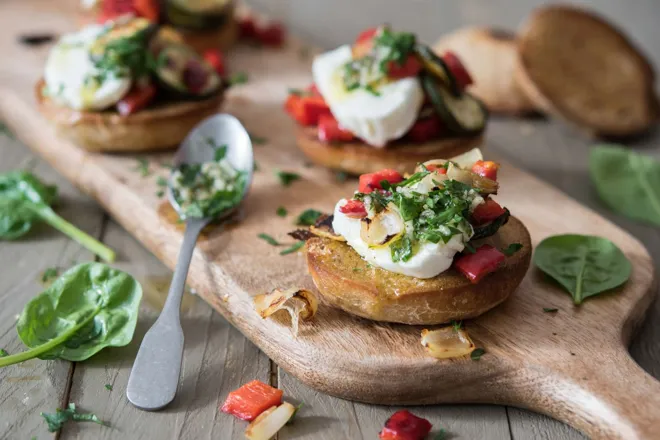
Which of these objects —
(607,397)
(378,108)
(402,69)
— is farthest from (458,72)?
(607,397)

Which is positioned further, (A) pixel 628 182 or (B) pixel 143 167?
(A) pixel 628 182

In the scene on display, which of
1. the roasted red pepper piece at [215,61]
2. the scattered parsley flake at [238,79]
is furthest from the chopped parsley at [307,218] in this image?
the scattered parsley flake at [238,79]

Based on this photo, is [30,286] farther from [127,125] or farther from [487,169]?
[487,169]

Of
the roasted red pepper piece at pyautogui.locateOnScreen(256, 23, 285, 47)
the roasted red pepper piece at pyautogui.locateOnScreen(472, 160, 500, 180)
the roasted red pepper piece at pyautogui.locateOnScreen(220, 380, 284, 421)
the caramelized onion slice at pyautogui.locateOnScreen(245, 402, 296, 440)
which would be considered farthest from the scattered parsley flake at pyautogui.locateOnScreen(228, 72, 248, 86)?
the caramelized onion slice at pyautogui.locateOnScreen(245, 402, 296, 440)

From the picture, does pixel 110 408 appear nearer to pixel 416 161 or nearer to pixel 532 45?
pixel 416 161

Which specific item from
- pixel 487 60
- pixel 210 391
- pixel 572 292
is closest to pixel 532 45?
pixel 487 60
